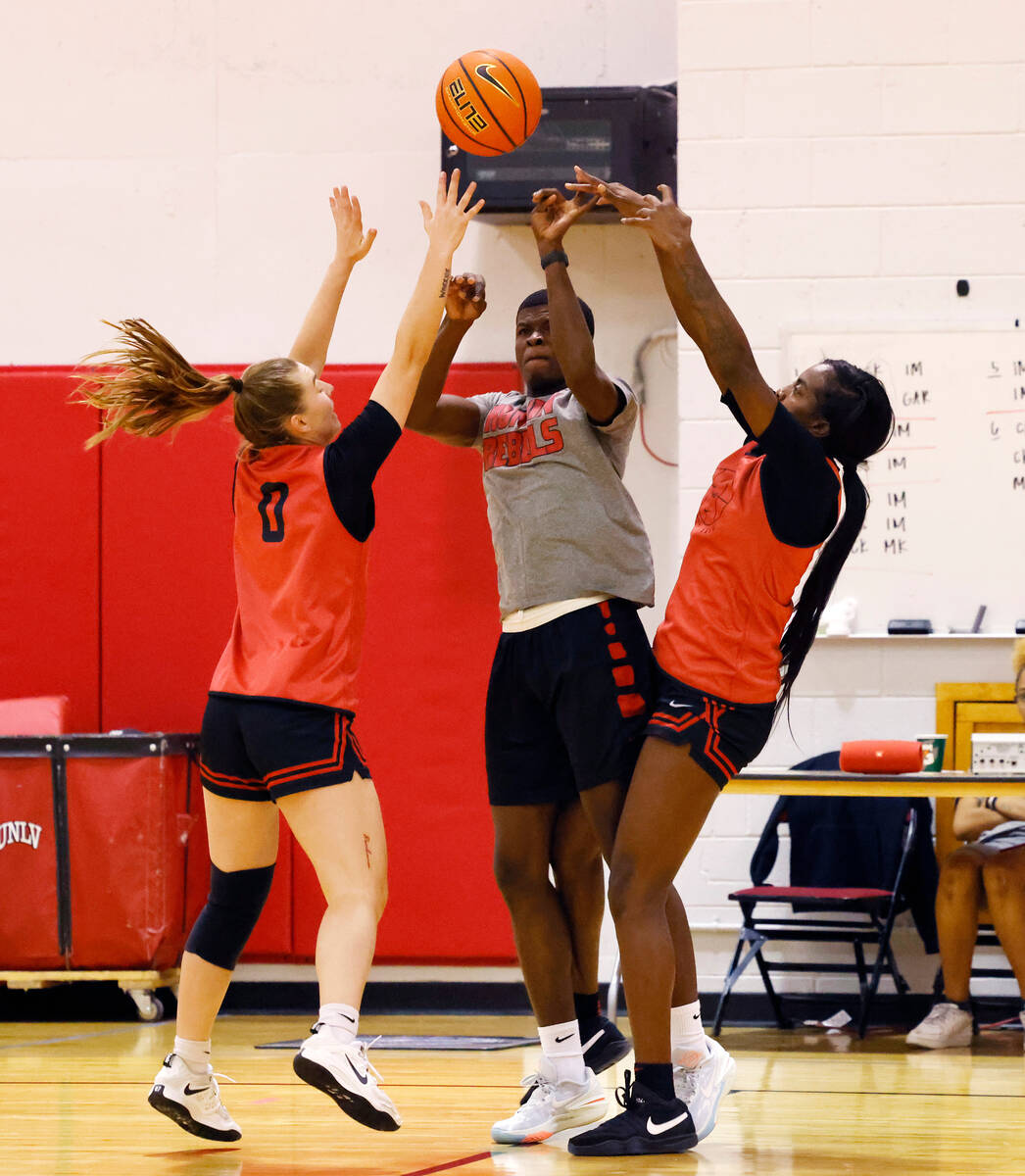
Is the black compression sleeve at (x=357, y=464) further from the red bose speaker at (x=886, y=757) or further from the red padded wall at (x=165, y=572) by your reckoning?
the red padded wall at (x=165, y=572)

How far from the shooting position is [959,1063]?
15.6 ft

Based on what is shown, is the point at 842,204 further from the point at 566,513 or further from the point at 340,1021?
the point at 340,1021

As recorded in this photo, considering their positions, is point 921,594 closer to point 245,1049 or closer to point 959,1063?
point 959,1063

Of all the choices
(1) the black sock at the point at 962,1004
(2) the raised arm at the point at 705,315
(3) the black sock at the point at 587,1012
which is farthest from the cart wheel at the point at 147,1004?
(2) the raised arm at the point at 705,315

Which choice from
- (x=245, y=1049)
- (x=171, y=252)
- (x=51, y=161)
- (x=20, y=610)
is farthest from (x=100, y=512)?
(x=245, y=1049)

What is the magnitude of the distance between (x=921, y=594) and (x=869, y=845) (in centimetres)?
A: 93

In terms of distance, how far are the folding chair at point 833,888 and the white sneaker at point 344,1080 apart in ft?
8.42

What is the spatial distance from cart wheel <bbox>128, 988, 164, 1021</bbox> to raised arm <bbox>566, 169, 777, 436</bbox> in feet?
12.0

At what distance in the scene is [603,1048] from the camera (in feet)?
12.2

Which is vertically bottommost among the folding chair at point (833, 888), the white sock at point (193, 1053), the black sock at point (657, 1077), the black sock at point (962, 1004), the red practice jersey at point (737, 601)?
the black sock at point (962, 1004)

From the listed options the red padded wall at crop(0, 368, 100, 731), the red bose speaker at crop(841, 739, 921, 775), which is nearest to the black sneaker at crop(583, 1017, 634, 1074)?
the red bose speaker at crop(841, 739, 921, 775)

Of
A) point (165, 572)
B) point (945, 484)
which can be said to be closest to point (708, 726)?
point (945, 484)

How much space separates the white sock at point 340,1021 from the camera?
2893 mm

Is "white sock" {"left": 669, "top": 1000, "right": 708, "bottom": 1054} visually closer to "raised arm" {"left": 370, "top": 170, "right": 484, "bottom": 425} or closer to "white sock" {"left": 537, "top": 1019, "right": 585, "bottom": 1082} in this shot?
"white sock" {"left": 537, "top": 1019, "right": 585, "bottom": 1082}
